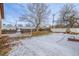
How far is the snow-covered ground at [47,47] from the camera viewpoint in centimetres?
108

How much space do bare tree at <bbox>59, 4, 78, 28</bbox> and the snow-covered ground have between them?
115mm

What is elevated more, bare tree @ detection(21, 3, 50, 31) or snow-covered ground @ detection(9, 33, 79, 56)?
bare tree @ detection(21, 3, 50, 31)

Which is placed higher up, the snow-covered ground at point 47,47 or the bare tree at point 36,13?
the bare tree at point 36,13

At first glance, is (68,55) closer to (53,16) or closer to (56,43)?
(56,43)

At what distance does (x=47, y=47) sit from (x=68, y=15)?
11.6 inches

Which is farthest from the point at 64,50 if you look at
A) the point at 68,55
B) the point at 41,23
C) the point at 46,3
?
the point at 46,3

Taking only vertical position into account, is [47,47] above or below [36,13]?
below

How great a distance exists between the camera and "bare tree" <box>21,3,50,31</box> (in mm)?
1108

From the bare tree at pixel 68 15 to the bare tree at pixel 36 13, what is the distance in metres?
0.11

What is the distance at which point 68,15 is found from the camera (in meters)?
1.11

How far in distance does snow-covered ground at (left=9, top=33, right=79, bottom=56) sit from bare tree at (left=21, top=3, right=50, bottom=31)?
12 centimetres

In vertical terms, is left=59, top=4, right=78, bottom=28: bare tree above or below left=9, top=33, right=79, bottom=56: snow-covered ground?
above

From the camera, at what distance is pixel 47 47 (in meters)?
1.09

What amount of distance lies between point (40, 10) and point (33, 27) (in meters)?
0.14
